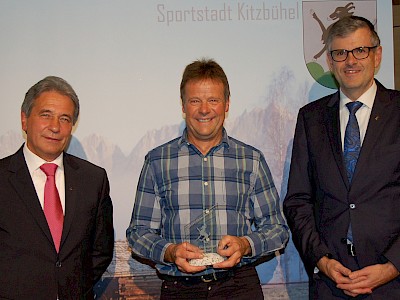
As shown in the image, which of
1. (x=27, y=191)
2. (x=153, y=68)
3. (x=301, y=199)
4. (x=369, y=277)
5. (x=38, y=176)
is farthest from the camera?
(x=153, y=68)

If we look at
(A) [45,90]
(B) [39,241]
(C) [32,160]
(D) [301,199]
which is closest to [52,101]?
(A) [45,90]

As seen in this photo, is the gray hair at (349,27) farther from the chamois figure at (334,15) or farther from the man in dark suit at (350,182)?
the chamois figure at (334,15)

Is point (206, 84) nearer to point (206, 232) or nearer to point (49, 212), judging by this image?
point (206, 232)

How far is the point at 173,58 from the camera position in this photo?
3850mm

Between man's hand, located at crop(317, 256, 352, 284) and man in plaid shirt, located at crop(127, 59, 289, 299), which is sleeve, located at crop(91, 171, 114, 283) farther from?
man's hand, located at crop(317, 256, 352, 284)

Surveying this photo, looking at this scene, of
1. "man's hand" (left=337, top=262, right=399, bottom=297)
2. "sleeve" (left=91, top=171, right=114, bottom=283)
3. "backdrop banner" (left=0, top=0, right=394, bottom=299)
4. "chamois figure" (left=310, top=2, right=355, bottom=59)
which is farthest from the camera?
"chamois figure" (left=310, top=2, right=355, bottom=59)

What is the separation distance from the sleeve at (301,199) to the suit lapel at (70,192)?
3.58ft

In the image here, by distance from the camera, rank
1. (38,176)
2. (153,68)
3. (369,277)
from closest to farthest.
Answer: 1. (369,277)
2. (38,176)
3. (153,68)

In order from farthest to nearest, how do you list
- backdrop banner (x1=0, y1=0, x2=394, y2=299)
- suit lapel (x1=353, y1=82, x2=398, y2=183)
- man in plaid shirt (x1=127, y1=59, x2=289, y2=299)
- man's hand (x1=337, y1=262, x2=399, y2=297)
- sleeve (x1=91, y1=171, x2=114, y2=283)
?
1. backdrop banner (x1=0, y1=0, x2=394, y2=299)
2. sleeve (x1=91, y1=171, x2=114, y2=283)
3. man in plaid shirt (x1=127, y1=59, x2=289, y2=299)
4. suit lapel (x1=353, y1=82, x2=398, y2=183)
5. man's hand (x1=337, y1=262, x2=399, y2=297)

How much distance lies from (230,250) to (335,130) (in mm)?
818

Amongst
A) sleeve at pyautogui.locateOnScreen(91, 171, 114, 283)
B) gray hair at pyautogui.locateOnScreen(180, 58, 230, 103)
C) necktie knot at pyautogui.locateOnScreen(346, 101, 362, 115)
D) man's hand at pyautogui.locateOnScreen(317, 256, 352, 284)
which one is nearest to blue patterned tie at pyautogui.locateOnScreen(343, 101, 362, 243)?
necktie knot at pyautogui.locateOnScreen(346, 101, 362, 115)

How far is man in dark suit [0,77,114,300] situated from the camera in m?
2.82

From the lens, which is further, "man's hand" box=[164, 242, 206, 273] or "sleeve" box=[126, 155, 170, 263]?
"sleeve" box=[126, 155, 170, 263]

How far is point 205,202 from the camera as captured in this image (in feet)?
10.0
